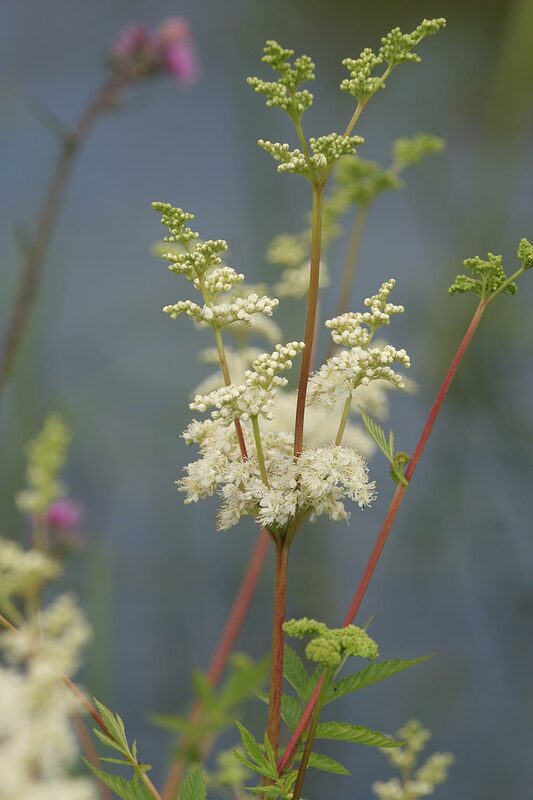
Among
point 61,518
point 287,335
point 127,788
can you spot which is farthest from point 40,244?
point 127,788

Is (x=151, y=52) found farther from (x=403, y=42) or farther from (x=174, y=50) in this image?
(x=403, y=42)

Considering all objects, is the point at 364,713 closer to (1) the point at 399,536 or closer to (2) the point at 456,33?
(1) the point at 399,536

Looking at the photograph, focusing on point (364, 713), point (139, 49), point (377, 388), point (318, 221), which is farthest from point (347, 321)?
point (364, 713)

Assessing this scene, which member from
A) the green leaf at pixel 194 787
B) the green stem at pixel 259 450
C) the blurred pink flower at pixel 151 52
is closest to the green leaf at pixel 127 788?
the green leaf at pixel 194 787

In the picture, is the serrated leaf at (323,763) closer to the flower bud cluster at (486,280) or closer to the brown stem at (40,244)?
the flower bud cluster at (486,280)

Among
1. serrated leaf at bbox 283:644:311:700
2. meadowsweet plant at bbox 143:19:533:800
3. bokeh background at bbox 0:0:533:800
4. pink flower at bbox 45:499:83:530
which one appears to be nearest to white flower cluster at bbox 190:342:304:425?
meadowsweet plant at bbox 143:19:533:800
